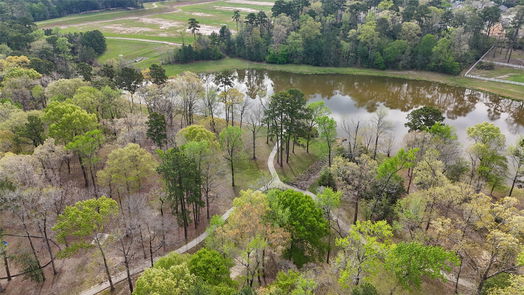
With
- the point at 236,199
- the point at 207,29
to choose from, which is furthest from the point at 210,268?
the point at 207,29

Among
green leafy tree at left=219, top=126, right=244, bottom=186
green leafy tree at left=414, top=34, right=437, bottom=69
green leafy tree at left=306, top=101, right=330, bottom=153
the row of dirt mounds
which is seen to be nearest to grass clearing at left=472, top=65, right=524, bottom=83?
green leafy tree at left=414, top=34, right=437, bottom=69

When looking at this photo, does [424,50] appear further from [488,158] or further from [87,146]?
[87,146]

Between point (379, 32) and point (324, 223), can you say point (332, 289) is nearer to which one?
point (324, 223)

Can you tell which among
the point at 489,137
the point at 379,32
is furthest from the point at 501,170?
the point at 379,32

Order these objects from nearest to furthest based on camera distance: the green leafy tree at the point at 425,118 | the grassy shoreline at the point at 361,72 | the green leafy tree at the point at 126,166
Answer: the green leafy tree at the point at 126,166 < the green leafy tree at the point at 425,118 < the grassy shoreline at the point at 361,72

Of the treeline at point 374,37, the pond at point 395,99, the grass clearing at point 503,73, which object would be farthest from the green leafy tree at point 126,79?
the grass clearing at point 503,73

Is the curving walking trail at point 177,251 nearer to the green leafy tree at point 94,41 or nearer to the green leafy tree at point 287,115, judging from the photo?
the green leafy tree at point 287,115
